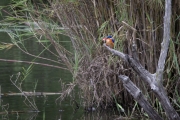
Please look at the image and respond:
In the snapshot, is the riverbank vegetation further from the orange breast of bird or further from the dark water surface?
the dark water surface

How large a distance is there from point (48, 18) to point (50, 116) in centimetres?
114

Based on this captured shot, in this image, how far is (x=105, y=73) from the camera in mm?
5656

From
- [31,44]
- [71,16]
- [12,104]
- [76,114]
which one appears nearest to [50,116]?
[76,114]

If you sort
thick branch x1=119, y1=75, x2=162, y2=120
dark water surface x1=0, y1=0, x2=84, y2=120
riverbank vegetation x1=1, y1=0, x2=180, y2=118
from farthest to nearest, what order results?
dark water surface x1=0, y1=0, x2=84, y2=120, riverbank vegetation x1=1, y1=0, x2=180, y2=118, thick branch x1=119, y1=75, x2=162, y2=120

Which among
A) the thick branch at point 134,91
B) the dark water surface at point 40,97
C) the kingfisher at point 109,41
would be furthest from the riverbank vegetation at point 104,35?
the thick branch at point 134,91

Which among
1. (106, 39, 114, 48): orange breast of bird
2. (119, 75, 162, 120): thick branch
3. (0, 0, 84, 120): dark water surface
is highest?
(106, 39, 114, 48): orange breast of bird

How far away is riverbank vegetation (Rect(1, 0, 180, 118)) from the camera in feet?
17.6

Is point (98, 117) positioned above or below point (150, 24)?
below

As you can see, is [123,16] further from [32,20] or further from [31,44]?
[31,44]

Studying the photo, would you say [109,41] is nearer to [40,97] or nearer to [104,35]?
[104,35]

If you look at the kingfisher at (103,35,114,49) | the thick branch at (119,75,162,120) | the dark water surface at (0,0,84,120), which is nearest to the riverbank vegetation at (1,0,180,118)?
the kingfisher at (103,35,114,49)

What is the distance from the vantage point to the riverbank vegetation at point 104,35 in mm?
5375

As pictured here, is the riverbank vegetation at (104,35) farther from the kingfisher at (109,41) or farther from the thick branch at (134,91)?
the thick branch at (134,91)

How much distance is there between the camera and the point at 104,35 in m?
5.65
